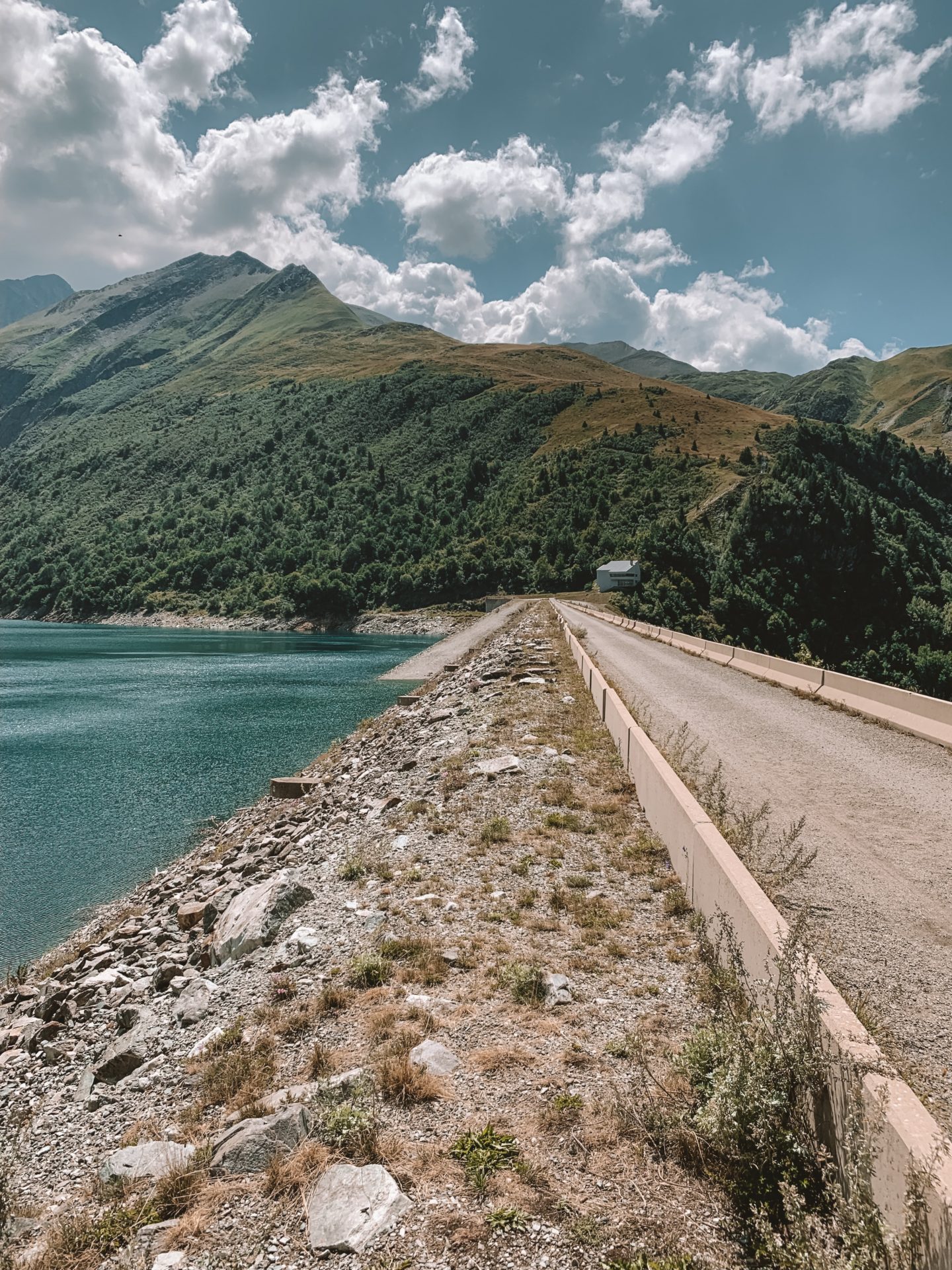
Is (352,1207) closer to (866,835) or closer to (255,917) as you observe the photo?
(255,917)

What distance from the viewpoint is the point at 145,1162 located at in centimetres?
486

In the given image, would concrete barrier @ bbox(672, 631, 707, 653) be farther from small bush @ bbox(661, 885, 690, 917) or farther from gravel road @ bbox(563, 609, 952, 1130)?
small bush @ bbox(661, 885, 690, 917)

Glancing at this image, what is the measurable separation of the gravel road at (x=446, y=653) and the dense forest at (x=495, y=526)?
1913 cm

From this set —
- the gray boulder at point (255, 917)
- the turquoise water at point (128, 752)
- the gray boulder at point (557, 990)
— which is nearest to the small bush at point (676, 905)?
the gray boulder at point (557, 990)

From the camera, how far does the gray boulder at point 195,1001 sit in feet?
24.1

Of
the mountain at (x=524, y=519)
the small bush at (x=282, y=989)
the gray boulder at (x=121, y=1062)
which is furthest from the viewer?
the mountain at (x=524, y=519)

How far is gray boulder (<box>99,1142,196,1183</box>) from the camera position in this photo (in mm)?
4758

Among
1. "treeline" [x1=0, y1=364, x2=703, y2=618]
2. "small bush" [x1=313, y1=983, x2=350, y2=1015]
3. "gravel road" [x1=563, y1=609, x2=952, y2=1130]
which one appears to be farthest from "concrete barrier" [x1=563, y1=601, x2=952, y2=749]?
"treeline" [x1=0, y1=364, x2=703, y2=618]

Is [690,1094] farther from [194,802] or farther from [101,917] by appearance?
[194,802]

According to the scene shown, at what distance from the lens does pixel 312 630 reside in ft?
374

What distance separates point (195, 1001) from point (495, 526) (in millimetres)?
124052

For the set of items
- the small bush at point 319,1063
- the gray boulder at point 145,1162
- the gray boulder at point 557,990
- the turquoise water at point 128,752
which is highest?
the gray boulder at point 557,990

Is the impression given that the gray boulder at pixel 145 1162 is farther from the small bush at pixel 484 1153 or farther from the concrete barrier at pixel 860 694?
the concrete barrier at pixel 860 694

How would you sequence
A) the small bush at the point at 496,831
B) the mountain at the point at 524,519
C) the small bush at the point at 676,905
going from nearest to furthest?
the small bush at the point at 676,905 → the small bush at the point at 496,831 → the mountain at the point at 524,519
